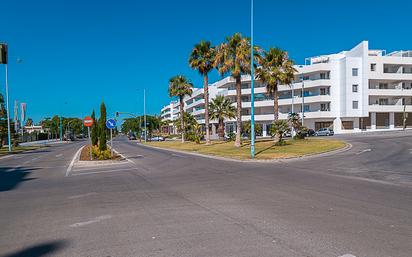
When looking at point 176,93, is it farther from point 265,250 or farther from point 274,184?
point 265,250

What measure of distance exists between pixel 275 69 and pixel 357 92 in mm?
35677

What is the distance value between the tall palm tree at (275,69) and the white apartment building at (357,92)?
87.0 feet

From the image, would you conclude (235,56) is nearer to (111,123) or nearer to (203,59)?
(203,59)

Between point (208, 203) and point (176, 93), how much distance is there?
→ 52731 mm

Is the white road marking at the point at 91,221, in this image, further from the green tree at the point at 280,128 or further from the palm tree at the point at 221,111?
the palm tree at the point at 221,111

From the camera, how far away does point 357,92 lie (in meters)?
66.8

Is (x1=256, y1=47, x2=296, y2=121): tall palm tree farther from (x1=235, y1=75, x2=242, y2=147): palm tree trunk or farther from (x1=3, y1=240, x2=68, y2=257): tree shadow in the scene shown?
(x1=3, y1=240, x2=68, y2=257): tree shadow

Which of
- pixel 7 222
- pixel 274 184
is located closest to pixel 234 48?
pixel 274 184

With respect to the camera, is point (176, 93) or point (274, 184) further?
point (176, 93)

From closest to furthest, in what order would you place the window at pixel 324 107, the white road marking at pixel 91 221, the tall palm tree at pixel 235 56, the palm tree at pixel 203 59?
the white road marking at pixel 91 221, the tall palm tree at pixel 235 56, the palm tree at pixel 203 59, the window at pixel 324 107

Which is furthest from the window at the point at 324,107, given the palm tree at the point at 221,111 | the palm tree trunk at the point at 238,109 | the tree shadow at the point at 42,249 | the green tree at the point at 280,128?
the tree shadow at the point at 42,249

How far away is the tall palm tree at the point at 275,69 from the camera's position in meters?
37.8

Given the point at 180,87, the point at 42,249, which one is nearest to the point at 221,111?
the point at 180,87

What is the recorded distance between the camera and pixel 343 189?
35.6 feet
